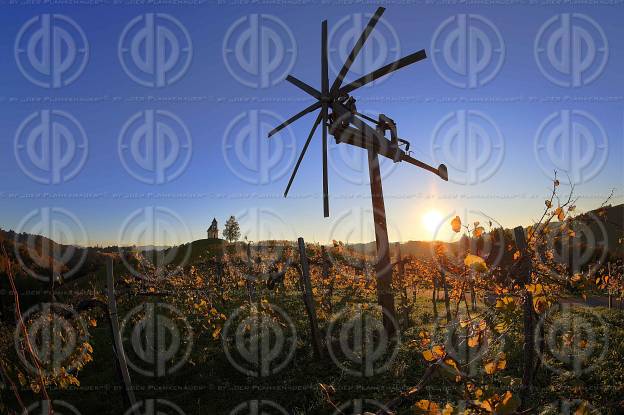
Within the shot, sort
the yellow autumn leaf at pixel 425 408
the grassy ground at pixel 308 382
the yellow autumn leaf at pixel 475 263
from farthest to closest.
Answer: the grassy ground at pixel 308 382, the yellow autumn leaf at pixel 475 263, the yellow autumn leaf at pixel 425 408

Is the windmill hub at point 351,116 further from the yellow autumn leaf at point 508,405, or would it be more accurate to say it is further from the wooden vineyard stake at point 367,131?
the yellow autumn leaf at point 508,405

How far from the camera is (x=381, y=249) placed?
886 centimetres

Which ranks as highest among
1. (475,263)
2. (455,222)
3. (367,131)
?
(367,131)

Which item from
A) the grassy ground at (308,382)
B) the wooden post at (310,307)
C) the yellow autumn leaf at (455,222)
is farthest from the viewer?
the wooden post at (310,307)

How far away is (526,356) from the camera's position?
1742mm

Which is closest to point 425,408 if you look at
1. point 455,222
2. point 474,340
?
point 474,340

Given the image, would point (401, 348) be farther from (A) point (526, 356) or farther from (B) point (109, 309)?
(A) point (526, 356)

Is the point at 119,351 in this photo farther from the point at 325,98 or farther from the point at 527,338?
the point at 325,98

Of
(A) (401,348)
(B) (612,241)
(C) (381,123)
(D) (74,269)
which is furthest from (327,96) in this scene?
(B) (612,241)

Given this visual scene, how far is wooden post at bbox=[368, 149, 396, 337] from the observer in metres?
8.90

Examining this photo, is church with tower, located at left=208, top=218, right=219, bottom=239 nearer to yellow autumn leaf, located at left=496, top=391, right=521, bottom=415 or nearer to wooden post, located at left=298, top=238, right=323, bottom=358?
wooden post, located at left=298, top=238, right=323, bottom=358

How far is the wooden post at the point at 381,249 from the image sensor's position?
29.2 feet

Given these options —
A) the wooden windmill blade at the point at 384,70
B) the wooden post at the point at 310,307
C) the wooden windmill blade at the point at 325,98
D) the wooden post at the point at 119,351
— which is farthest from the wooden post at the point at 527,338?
the wooden post at the point at 310,307

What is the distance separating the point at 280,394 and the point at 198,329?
17.7 ft
